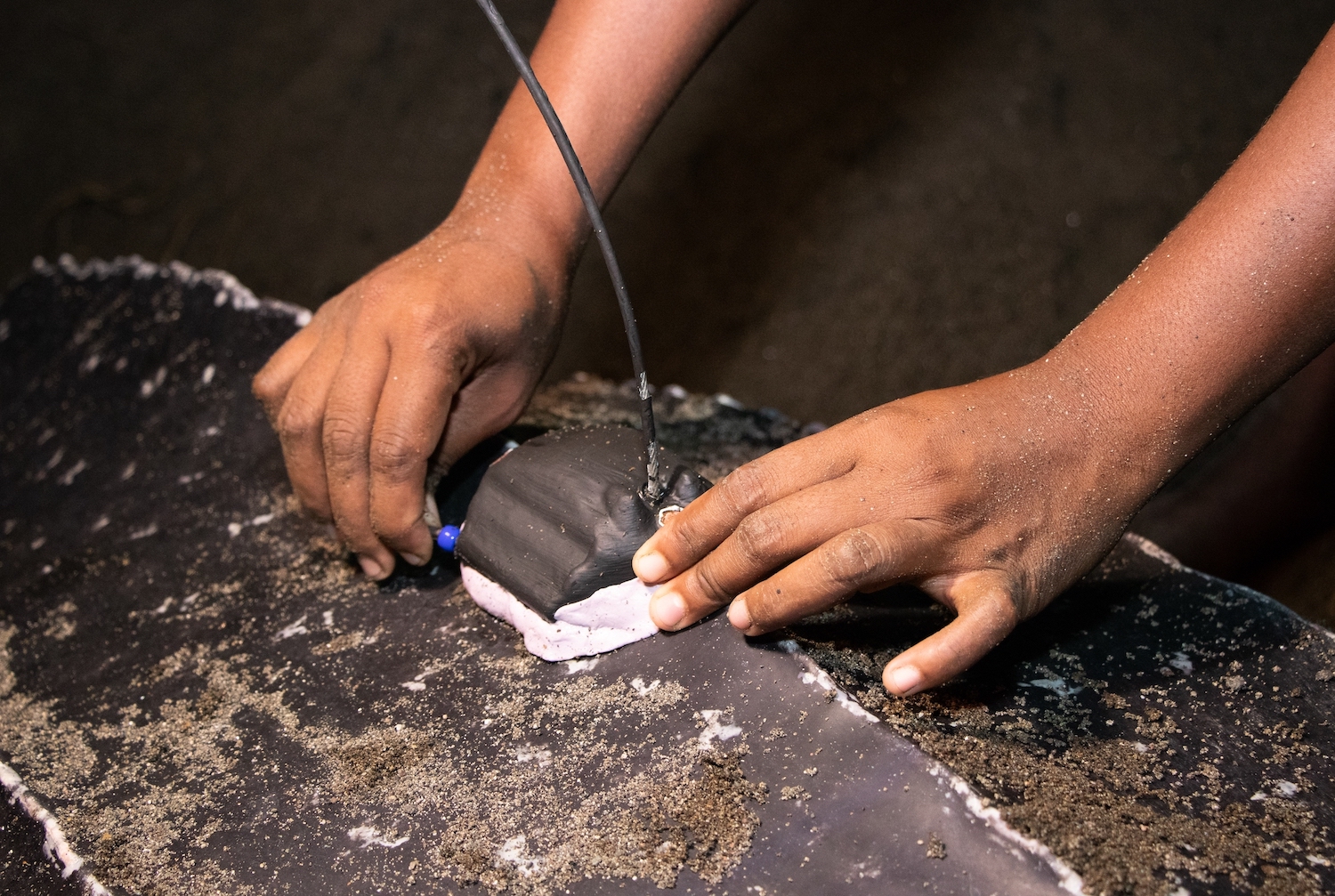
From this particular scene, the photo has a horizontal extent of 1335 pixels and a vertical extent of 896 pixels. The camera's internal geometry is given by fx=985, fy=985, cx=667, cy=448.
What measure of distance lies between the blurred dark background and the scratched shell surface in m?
1.47

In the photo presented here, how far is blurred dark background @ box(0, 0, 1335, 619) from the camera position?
2707 millimetres

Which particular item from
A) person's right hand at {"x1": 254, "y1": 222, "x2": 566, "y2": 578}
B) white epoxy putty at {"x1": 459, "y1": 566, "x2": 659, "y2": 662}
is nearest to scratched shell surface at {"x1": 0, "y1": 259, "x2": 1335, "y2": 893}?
Result: white epoxy putty at {"x1": 459, "y1": 566, "x2": 659, "y2": 662}

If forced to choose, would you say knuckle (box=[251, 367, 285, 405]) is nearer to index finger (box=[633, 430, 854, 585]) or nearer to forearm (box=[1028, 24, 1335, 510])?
index finger (box=[633, 430, 854, 585])

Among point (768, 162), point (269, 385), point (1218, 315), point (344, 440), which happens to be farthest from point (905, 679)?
point (768, 162)

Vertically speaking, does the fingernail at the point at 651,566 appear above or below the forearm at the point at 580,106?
below

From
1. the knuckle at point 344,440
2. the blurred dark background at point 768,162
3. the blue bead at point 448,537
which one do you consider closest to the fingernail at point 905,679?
the blue bead at point 448,537

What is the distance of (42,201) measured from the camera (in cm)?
Result: 324

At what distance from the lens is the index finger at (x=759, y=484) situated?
908mm

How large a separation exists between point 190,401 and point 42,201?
2196 mm

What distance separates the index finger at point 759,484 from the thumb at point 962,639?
0.52 feet

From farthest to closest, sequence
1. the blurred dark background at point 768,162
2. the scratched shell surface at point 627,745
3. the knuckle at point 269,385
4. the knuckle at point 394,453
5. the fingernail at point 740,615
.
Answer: the blurred dark background at point 768,162
the knuckle at point 269,385
the knuckle at point 394,453
the fingernail at point 740,615
the scratched shell surface at point 627,745

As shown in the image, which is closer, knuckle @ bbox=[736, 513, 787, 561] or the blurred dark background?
knuckle @ bbox=[736, 513, 787, 561]

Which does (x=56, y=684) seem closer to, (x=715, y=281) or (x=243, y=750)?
(x=243, y=750)

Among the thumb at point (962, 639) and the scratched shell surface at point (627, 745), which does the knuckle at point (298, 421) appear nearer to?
the scratched shell surface at point (627, 745)
